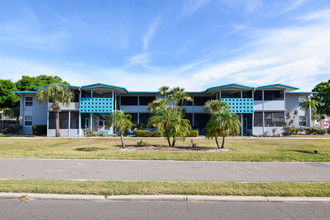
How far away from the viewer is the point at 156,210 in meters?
4.62

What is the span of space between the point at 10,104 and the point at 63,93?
19.2 meters

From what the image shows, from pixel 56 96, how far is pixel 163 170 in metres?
20.7

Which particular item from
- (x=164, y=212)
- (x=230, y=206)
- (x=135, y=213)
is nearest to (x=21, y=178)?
(x=135, y=213)

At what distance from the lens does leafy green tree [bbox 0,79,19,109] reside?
3560 cm

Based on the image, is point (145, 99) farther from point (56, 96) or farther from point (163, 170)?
point (163, 170)

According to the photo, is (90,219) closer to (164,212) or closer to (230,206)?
(164,212)

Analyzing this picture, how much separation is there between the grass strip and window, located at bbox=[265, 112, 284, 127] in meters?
24.6

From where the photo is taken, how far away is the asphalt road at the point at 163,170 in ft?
22.8

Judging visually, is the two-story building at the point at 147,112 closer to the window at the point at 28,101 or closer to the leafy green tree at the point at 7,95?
the window at the point at 28,101

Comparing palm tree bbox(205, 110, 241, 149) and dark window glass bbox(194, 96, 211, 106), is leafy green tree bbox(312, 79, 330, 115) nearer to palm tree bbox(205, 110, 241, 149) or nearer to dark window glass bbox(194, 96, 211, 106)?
dark window glass bbox(194, 96, 211, 106)

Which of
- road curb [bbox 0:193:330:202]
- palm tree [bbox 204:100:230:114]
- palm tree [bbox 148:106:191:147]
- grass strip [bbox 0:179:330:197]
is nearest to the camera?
road curb [bbox 0:193:330:202]

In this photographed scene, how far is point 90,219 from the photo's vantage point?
4.20 meters

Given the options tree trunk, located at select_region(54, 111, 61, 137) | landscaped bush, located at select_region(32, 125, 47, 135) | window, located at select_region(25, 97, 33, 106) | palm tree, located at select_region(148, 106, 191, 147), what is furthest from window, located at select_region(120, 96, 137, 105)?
palm tree, located at select_region(148, 106, 191, 147)

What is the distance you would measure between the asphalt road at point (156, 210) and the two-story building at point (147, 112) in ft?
68.1
